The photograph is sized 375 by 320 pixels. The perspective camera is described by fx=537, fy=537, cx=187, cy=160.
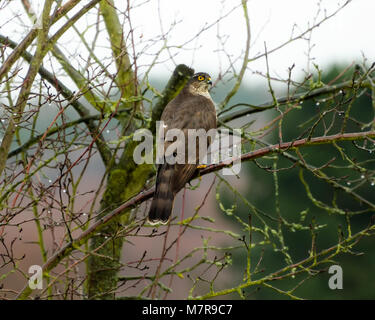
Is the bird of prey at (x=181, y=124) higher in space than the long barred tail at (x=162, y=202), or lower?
higher

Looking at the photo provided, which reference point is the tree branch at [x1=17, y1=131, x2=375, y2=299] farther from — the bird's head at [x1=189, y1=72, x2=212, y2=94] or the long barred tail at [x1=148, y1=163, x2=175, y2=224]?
the bird's head at [x1=189, y1=72, x2=212, y2=94]

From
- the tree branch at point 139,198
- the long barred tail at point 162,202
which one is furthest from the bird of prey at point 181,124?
the tree branch at point 139,198

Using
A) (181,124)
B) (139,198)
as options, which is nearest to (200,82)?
(181,124)

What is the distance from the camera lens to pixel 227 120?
20.9ft

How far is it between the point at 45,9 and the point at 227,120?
3054 mm

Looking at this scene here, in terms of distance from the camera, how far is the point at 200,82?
18.5 ft

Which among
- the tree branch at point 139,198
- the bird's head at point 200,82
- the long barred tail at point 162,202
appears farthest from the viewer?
the bird's head at point 200,82

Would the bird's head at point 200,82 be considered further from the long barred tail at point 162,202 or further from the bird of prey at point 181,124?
the long barred tail at point 162,202

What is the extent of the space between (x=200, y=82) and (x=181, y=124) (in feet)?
3.38

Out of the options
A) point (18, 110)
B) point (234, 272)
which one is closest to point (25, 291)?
point (18, 110)

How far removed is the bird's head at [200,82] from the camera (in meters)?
5.59

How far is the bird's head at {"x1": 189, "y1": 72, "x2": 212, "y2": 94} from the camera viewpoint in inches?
220

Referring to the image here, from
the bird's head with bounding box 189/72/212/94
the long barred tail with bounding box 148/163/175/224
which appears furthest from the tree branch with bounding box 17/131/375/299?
the bird's head with bounding box 189/72/212/94
